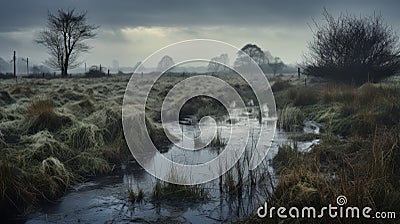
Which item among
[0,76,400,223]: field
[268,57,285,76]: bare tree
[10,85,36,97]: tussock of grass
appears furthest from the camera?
[268,57,285,76]: bare tree

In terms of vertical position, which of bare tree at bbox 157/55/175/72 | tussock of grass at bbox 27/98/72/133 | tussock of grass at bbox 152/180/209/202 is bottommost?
tussock of grass at bbox 152/180/209/202

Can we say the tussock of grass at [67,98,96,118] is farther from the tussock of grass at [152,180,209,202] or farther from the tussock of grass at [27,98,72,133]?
the tussock of grass at [152,180,209,202]

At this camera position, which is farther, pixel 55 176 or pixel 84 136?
pixel 84 136

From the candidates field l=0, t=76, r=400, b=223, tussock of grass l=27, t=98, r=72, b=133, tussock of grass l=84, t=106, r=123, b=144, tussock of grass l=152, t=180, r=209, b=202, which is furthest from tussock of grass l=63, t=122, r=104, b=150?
tussock of grass l=152, t=180, r=209, b=202

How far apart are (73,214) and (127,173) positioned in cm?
250

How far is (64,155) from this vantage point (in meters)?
8.85

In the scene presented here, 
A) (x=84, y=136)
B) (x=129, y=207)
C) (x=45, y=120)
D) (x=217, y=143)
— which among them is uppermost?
(x=45, y=120)

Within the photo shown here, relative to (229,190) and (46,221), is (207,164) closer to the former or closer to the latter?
(229,190)

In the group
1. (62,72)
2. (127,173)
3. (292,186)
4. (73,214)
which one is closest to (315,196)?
(292,186)

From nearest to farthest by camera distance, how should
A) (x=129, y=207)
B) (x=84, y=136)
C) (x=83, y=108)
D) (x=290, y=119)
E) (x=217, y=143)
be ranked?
(x=129, y=207)
(x=84, y=136)
(x=217, y=143)
(x=83, y=108)
(x=290, y=119)

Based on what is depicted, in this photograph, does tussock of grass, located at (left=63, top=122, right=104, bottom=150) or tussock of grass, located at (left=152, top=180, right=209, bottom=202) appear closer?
tussock of grass, located at (left=152, top=180, right=209, bottom=202)

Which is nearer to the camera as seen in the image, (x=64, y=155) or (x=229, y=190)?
(x=229, y=190)

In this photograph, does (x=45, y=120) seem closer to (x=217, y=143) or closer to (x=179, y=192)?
(x=217, y=143)

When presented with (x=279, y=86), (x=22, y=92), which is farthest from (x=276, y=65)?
(x=22, y=92)
